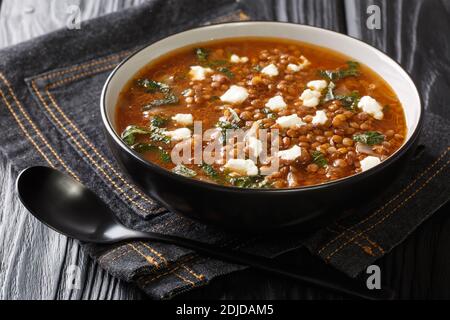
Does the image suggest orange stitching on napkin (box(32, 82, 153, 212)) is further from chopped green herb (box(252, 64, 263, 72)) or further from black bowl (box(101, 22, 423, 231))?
chopped green herb (box(252, 64, 263, 72))

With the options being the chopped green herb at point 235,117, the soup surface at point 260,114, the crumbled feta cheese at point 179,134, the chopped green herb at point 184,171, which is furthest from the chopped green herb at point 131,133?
the chopped green herb at point 235,117

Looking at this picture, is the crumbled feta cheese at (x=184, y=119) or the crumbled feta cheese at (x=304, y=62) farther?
the crumbled feta cheese at (x=304, y=62)

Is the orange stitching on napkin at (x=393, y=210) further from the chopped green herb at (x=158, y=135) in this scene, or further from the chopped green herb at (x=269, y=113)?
the chopped green herb at (x=158, y=135)

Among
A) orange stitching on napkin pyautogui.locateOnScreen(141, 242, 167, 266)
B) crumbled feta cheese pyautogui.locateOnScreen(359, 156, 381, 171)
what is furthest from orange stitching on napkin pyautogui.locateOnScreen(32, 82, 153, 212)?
crumbled feta cheese pyautogui.locateOnScreen(359, 156, 381, 171)

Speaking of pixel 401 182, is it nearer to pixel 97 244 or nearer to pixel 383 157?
pixel 383 157

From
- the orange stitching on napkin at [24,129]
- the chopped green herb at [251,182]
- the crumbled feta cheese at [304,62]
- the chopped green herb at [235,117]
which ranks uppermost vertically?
the crumbled feta cheese at [304,62]
